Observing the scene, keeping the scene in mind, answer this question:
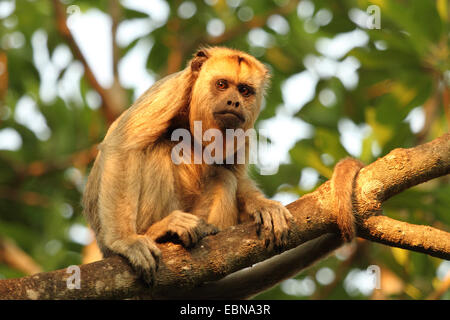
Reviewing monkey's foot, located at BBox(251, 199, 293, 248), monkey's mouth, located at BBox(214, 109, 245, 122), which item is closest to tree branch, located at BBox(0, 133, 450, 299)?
monkey's foot, located at BBox(251, 199, 293, 248)

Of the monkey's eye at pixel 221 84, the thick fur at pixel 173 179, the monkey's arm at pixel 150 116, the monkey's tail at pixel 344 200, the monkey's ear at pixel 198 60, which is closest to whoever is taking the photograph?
the monkey's tail at pixel 344 200

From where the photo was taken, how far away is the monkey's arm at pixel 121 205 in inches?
141

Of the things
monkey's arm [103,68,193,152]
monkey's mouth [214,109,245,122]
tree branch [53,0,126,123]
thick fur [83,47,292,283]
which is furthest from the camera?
tree branch [53,0,126,123]

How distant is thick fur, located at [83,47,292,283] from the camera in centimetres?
374

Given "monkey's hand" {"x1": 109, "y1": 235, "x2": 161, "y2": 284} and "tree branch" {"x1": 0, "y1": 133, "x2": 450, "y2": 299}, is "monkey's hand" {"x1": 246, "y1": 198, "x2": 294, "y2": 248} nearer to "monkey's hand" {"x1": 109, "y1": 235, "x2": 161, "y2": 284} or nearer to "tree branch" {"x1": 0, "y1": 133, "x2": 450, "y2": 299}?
"tree branch" {"x1": 0, "y1": 133, "x2": 450, "y2": 299}

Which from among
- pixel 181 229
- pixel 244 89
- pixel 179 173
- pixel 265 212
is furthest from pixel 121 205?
pixel 244 89

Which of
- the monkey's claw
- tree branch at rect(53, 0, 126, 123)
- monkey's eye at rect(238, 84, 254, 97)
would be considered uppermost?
tree branch at rect(53, 0, 126, 123)

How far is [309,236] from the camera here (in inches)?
144

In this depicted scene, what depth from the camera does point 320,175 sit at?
5578mm

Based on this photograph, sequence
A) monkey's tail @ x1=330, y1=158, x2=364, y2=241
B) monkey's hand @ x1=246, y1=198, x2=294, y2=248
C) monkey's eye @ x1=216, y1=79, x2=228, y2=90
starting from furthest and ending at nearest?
1. monkey's eye @ x1=216, y1=79, x2=228, y2=90
2. monkey's hand @ x1=246, y1=198, x2=294, y2=248
3. monkey's tail @ x1=330, y1=158, x2=364, y2=241

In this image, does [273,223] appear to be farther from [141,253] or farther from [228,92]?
[228,92]

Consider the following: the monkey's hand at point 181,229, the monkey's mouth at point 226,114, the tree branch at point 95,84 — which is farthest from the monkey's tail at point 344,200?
the tree branch at point 95,84

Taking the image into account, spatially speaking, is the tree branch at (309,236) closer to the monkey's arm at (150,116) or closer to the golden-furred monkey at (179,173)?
the golden-furred monkey at (179,173)

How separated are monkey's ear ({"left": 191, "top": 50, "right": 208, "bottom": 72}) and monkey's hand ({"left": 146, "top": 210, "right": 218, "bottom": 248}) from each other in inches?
58.8
